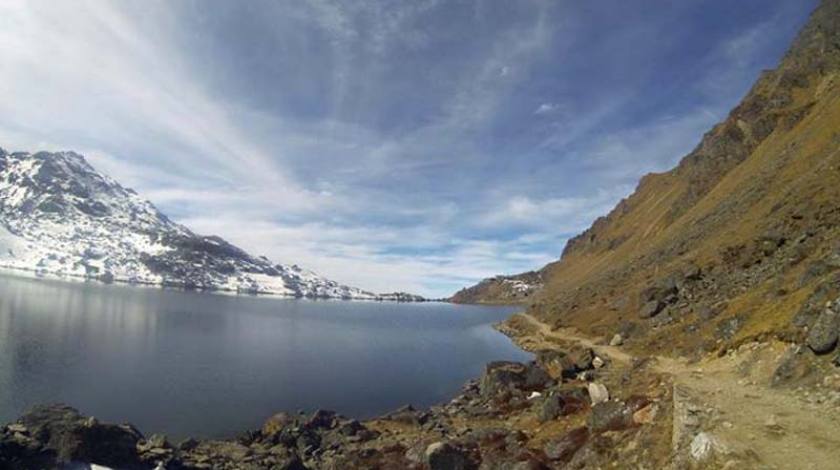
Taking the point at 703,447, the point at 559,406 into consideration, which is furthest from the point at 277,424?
the point at 703,447

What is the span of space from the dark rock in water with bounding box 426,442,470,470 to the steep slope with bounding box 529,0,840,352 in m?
22.3

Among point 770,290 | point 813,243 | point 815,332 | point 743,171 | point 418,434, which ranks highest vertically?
point 743,171

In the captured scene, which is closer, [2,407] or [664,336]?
[2,407]

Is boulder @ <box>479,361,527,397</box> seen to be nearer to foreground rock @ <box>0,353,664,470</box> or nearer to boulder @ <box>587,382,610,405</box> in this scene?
foreground rock @ <box>0,353,664,470</box>

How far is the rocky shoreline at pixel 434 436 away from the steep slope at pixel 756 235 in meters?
12.6

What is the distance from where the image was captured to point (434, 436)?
1823 inches

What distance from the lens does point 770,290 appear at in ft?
158

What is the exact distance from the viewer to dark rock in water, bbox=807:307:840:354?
24.1m

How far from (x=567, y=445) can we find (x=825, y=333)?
1456 cm

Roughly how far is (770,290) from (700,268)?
35785 mm

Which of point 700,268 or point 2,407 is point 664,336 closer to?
point 700,268

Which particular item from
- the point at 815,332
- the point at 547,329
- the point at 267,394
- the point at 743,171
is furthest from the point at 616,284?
the point at 815,332

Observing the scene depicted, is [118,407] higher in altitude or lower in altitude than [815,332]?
lower

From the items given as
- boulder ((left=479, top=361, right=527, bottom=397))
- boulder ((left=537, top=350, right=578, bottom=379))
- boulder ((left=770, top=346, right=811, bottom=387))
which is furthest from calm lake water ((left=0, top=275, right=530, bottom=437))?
boulder ((left=770, top=346, right=811, bottom=387))
